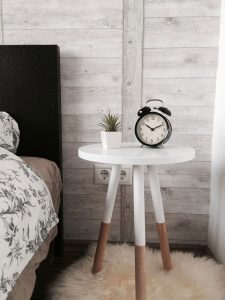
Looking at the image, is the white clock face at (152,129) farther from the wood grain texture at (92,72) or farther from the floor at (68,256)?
the floor at (68,256)

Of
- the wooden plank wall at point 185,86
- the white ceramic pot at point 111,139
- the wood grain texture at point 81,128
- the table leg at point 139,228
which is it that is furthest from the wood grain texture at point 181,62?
the table leg at point 139,228

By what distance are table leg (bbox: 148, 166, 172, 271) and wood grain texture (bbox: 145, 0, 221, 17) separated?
74 centimetres

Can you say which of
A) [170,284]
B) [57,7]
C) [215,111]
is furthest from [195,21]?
[170,284]

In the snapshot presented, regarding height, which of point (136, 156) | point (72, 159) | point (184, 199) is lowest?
point (184, 199)

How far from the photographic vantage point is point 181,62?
53.7 inches

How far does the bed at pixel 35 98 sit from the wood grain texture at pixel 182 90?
1.46 feet

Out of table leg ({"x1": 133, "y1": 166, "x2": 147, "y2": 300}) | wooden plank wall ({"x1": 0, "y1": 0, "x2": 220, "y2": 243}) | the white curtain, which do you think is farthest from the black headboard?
the white curtain

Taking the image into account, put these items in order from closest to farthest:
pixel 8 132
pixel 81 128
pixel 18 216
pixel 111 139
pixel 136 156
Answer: pixel 18 216, pixel 136 156, pixel 111 139, pixel 8 132, pixel 81 128

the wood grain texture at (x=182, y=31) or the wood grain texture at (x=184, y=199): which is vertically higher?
the wood grain texture at (x=182, y=31)

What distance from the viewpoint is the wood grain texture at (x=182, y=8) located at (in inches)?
52.2

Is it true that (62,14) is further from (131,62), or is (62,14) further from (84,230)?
(84,230)

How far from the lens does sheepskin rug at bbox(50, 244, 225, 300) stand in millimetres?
1026

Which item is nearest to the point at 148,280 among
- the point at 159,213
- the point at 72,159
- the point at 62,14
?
the point at 159,213

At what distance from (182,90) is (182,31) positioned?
27 cm
